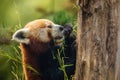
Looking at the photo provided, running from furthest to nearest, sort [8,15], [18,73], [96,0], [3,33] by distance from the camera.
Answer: [8,15]
[3,33]
[18,73]
[96,0]

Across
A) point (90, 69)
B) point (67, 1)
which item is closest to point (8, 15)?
point (67, 1)

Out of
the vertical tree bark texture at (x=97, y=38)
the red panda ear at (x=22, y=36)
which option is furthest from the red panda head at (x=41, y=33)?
the vertical tree bark texture at (x=97, y=38)

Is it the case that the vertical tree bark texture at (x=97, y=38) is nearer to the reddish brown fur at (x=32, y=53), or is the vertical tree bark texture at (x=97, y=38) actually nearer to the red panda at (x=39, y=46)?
the red panda at (x=39, y=46)

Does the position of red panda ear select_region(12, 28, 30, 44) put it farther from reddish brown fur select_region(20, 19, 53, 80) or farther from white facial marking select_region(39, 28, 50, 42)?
white facial marking select_region(39, 28, 50, 42)

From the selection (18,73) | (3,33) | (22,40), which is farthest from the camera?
(3,33)

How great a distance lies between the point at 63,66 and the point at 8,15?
3359 mm

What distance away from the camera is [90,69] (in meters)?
3.96

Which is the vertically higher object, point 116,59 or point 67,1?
point 67,1

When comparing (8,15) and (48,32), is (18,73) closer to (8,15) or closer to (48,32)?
(48,32)

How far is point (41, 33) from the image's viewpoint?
16.9 ft

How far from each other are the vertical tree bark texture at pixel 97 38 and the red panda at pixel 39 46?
0.78 m

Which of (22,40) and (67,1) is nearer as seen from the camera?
(22,40)

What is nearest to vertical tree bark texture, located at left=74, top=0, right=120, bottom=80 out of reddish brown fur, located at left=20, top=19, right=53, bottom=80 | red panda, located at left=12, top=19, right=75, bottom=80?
red panda, located at left=12, top=19, right=75, bottom=80

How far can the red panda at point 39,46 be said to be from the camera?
4.86 meters
